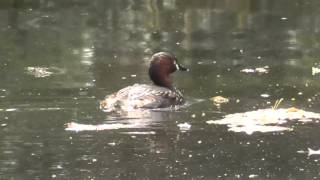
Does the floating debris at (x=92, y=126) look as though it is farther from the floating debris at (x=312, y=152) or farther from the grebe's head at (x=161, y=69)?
the grebe's head at (x=161, y=69)

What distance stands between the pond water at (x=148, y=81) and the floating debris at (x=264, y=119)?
0.51 ft

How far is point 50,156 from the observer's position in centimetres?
841

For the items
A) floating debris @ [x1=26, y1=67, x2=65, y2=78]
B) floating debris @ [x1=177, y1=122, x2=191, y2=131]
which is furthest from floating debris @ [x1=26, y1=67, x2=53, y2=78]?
floating debris @ [x1=177, y1=122, x2=191, y2=131]

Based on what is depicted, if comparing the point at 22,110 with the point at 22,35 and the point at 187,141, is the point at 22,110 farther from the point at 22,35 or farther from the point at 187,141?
the point at 22,35

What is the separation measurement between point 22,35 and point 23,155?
28.7 feet

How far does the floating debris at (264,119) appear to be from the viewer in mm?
9508

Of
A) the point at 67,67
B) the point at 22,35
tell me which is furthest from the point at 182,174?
the point at 22,35

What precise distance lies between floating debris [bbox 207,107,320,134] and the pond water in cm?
16

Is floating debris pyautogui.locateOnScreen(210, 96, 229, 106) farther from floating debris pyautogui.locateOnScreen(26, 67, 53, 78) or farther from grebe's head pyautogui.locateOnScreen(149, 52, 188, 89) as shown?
floating debris pyautogui.locateOnScreen(26, 67, 53, 78)

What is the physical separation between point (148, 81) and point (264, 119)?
3.29m

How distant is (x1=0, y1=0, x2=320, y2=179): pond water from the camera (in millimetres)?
8195

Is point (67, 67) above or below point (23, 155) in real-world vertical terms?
below

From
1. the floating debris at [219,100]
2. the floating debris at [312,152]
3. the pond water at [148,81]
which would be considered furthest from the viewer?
the floating debris at [219,100]

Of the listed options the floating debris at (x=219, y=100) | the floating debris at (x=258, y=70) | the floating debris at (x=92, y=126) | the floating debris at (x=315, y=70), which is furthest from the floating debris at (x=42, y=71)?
the floating debris at (x=315, y=70)
